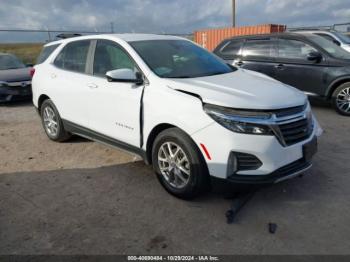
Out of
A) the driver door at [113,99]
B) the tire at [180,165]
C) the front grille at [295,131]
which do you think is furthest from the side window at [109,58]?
the front grille at [295,131]

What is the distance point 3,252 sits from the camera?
2854 mm

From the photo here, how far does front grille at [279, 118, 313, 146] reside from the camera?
318 centimetres

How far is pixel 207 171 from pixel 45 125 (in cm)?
364

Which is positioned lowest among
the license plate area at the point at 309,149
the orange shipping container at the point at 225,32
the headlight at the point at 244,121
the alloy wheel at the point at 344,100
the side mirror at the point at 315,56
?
the alloy wheel at the point at 344,100

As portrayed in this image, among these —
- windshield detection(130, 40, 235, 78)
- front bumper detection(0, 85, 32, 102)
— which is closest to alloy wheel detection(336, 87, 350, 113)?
windshield detection(130, 40, 235, 78)

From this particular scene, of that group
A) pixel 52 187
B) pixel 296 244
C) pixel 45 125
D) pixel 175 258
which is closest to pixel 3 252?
pixel 52 187

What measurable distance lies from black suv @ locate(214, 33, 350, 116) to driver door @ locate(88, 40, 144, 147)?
465cm

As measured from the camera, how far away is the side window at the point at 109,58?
4.11 m

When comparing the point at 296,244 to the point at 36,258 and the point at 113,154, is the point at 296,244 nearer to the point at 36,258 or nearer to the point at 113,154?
the point at 36,258

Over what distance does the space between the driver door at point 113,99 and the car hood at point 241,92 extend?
0.60m

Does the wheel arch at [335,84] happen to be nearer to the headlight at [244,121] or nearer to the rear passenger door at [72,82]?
the headlight at [244,121]

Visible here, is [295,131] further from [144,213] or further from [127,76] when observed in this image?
[127,76]

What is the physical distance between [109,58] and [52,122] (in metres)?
1.89

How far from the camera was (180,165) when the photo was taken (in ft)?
11.5
